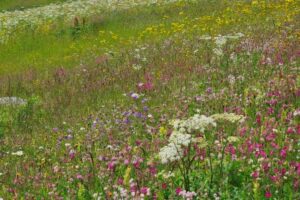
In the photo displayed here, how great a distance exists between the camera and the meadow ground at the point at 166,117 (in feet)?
15.5

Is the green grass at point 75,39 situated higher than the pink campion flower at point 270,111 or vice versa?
the pink campion flower at point 270,111

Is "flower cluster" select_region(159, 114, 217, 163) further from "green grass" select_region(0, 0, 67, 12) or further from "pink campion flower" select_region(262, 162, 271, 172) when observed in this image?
"green grass" select_region(0, 0, 67, 12)

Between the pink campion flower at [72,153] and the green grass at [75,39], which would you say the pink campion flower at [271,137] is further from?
the green grass at [75,39]

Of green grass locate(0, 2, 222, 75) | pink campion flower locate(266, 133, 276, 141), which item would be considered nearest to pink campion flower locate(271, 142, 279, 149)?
pink campion flower locate(266, 133, 276, 141)

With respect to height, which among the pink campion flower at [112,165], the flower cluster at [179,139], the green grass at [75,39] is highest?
the flower cluster at [179,139]

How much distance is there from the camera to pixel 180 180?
4816 millimetres

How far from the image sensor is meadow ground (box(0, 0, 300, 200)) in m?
4.73

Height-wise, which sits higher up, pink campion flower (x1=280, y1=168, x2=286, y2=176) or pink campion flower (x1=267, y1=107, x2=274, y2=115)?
pink campion flower (x1=280, y1=168, x2=286, y2=176)

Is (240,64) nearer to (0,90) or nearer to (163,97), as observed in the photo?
(163,97)

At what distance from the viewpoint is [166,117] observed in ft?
23.5

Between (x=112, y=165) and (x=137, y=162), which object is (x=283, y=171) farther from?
(x=112, y=165)

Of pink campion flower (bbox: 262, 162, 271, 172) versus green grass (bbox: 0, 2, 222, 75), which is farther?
green grass (bbox: 0, 2, 222, 75)

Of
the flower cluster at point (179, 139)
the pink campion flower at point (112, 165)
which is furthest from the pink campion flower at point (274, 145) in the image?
the pink campion flower at point (112, 165)

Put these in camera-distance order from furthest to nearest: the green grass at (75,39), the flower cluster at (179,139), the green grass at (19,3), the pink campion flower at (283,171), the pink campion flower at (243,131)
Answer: the green grass at (19,3)
the green grass at (75,39)
the pink campion flower at (243,131)
the pink campion flower at (283,171)
the flower cluster at (179,139)
